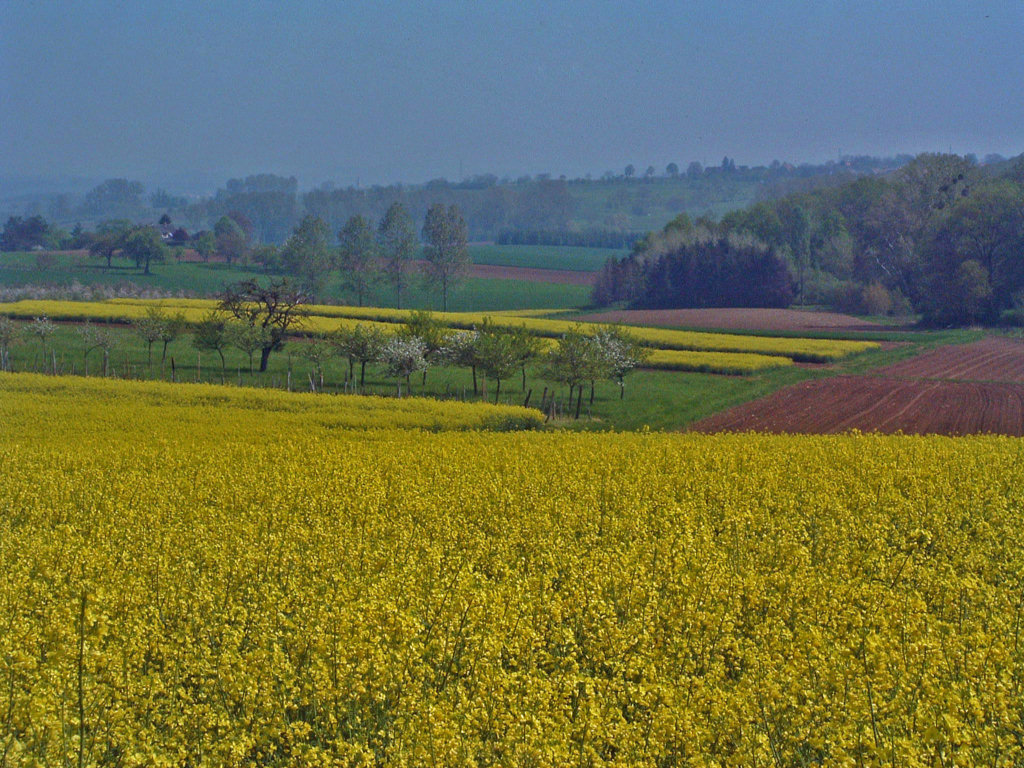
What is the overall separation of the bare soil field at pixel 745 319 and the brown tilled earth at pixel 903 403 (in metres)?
26.5

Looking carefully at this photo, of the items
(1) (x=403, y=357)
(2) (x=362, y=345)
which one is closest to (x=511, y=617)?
(1) (x=403, y=357)

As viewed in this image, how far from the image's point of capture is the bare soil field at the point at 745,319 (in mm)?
90812

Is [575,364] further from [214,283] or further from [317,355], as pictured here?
[214,283]

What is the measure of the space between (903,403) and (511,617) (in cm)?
4129

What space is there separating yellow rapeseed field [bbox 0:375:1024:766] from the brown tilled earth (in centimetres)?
1990

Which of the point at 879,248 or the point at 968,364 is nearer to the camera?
the point at 968,364

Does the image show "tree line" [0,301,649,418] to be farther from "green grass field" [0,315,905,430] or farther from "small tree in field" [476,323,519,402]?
"green grass field" [0,315,905,430]

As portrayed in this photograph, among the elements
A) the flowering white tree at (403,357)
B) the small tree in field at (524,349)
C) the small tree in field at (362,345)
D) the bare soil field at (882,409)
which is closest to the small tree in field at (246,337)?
the small tree in field at (362,345)

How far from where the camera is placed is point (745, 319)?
97.1 meters

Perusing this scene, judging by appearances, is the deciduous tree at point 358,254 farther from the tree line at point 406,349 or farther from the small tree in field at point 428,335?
the small tree in field at point 428,335

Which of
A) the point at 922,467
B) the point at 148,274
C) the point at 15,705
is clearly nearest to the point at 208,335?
the point at 922,467

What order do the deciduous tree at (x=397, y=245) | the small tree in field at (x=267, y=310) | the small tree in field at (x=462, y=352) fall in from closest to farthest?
the small tree in field at (x=462, y=352)
the small tree in field at (x=267, y=310)
the deciduous tree at (x=397, y=245)

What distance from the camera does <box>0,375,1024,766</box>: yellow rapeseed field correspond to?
30.1 feet

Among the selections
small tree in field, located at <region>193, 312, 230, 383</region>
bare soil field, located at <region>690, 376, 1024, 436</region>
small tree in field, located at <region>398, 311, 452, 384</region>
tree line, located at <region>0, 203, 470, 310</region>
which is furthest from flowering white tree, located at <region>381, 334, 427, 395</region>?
tree line, located at <region>0, 203, 470, 310</region>
